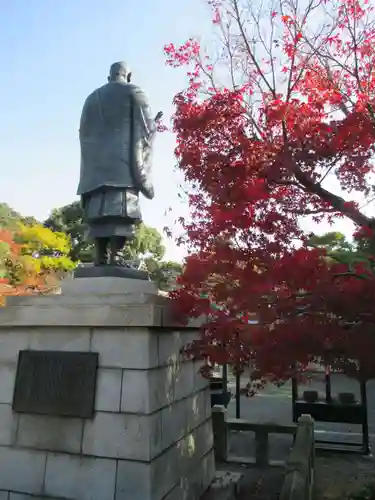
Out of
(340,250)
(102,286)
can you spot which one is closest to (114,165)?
(102,286)

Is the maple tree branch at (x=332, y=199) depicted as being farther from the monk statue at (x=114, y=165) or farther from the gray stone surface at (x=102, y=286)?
the gray stone surface at (x=102, y=286)

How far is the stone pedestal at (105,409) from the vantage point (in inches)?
166

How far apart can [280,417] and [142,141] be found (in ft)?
33.8

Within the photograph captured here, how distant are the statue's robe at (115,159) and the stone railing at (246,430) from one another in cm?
428

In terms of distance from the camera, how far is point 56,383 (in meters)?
4.59

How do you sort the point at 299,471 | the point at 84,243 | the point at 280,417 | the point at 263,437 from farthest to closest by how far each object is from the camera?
the point at 84,243, the point at 280,417, the point at 263,437, the point at 299,471

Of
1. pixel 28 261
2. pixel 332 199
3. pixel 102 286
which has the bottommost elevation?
pixel 102 286

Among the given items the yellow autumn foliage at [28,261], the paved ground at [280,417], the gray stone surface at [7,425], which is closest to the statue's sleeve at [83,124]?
the gray stone surface at [7,425]

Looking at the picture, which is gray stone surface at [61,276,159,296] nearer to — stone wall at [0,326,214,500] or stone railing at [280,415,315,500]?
stone wall at [0,326,214,500]

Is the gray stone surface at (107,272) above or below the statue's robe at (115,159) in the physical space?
below

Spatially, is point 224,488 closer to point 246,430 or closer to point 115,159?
point 246,430

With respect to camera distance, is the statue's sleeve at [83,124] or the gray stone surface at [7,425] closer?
the gray stone surface at [7,425]

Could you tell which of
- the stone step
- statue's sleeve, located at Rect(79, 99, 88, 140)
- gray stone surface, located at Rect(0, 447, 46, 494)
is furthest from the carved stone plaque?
statue's sleeve, located at Rect(79, 99, 88, 140)

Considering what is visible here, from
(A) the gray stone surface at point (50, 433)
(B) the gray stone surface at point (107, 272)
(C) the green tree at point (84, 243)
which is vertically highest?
(C) the green tree at point (84, 243)
